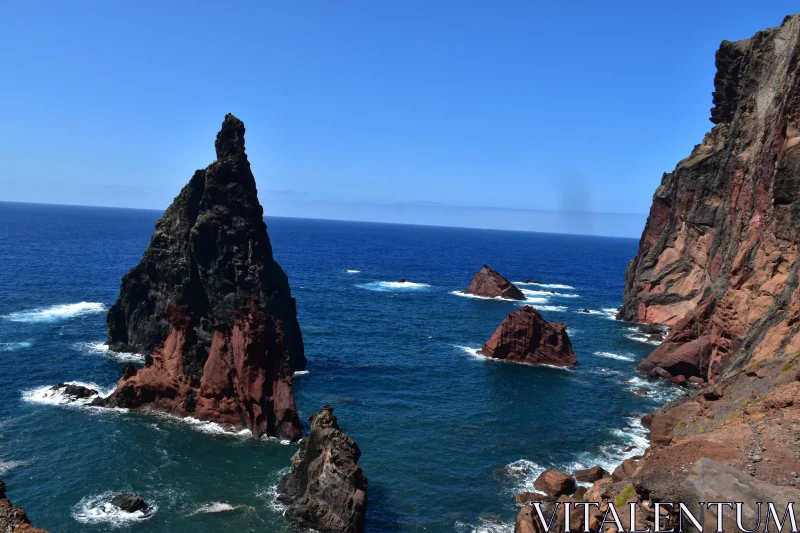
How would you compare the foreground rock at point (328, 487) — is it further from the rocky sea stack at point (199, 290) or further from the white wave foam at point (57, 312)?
the white wave foam at point (57, 312)

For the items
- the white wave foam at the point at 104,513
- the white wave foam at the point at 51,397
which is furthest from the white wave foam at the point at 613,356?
the white wave foam at the point at 104,513

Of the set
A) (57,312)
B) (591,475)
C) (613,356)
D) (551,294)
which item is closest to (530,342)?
(613,356)

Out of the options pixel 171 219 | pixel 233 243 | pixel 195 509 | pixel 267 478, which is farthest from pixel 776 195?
pixel 171 219

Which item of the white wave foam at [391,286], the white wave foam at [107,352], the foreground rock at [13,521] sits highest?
the white wave foam at [391,286]

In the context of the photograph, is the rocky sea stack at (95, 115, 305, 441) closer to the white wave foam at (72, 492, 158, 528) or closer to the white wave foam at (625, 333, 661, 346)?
the white wave foam at (72, 492, 158, 528)

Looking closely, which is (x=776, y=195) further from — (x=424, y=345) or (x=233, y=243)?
(x=233, y=243)

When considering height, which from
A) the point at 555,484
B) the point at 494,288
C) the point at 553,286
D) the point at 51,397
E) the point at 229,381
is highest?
the point at 494,288

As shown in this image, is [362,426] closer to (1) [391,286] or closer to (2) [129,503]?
(2) [129,503]
